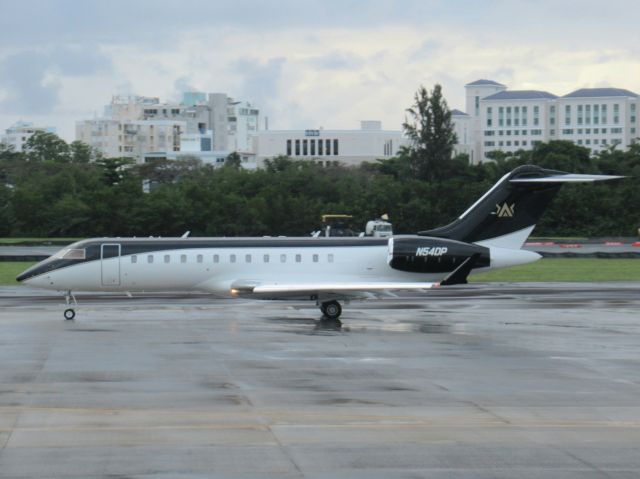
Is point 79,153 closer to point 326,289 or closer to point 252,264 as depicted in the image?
point 252,264

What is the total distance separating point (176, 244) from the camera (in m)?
33.4

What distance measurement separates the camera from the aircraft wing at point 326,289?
3142 centimetres

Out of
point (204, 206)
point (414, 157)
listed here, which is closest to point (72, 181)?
point (204, 206)

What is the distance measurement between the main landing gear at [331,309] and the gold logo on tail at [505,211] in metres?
5.97

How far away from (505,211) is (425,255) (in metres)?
3.25

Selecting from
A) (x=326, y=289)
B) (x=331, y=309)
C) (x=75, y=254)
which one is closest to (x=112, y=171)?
(x=75, y=254)

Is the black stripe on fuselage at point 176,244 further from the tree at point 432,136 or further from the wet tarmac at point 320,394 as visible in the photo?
the tree at point 432,136

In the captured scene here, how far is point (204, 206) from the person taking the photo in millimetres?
98188

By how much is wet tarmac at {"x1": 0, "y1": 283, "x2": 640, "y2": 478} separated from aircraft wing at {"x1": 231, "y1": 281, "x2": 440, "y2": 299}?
2.62 ft

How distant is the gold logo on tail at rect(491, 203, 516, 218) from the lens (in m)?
34.4

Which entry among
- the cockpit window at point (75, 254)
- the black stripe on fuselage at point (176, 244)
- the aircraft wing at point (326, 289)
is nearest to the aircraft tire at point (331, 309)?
the aircraft wing at point (326, 289)

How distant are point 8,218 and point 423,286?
247 ft

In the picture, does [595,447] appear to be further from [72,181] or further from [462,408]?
[72,181]

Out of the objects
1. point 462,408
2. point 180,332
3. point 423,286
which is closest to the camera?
point 462,408
